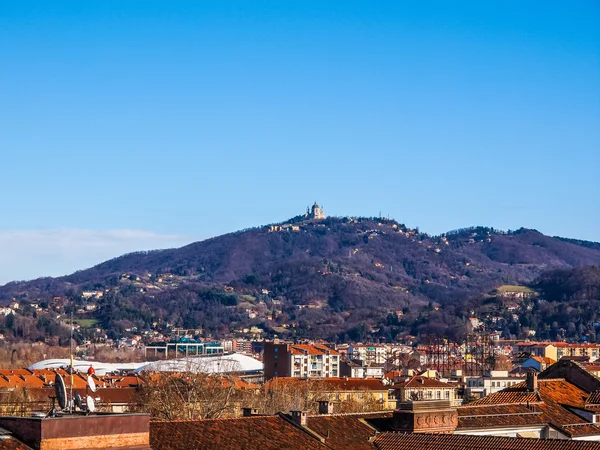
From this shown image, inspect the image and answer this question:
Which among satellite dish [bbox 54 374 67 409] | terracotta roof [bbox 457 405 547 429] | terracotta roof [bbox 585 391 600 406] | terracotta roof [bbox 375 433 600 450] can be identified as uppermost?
satellite dish [bbox 54 374 67 409]

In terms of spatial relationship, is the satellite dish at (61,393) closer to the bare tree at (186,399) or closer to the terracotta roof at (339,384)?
the bare tree at (186,399)

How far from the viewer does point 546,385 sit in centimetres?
4466

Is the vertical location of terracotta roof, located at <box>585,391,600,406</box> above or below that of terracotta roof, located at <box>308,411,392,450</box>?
above

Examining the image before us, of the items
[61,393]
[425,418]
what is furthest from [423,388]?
[61,393]

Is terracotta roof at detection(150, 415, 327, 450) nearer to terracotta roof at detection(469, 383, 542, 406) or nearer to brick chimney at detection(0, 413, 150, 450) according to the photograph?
brick chimney at detection(0, 413, 150, 450)

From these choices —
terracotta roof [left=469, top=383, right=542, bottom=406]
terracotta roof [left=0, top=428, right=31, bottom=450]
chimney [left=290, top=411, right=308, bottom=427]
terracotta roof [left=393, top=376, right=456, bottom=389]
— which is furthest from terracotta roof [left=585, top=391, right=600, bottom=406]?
terracotta roof [left=393, top=376, right=456, bottom=389]

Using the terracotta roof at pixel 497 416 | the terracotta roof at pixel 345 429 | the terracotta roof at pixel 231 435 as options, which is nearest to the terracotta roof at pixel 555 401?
the terracotta roof at pixel 497 416

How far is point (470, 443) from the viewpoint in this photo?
31.2 meters

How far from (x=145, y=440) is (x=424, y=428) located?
15079 mm

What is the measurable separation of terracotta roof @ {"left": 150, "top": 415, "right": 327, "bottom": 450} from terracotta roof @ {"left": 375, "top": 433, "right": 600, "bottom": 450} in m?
2.07

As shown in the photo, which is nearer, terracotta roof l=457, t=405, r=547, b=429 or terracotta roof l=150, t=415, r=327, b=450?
terracotta roof l=150, t=415, r=327, b=450

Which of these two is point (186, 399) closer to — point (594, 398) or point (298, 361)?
point (594, 398)

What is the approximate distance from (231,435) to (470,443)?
5.50 m

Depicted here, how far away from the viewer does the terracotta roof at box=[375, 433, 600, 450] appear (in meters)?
30.8
